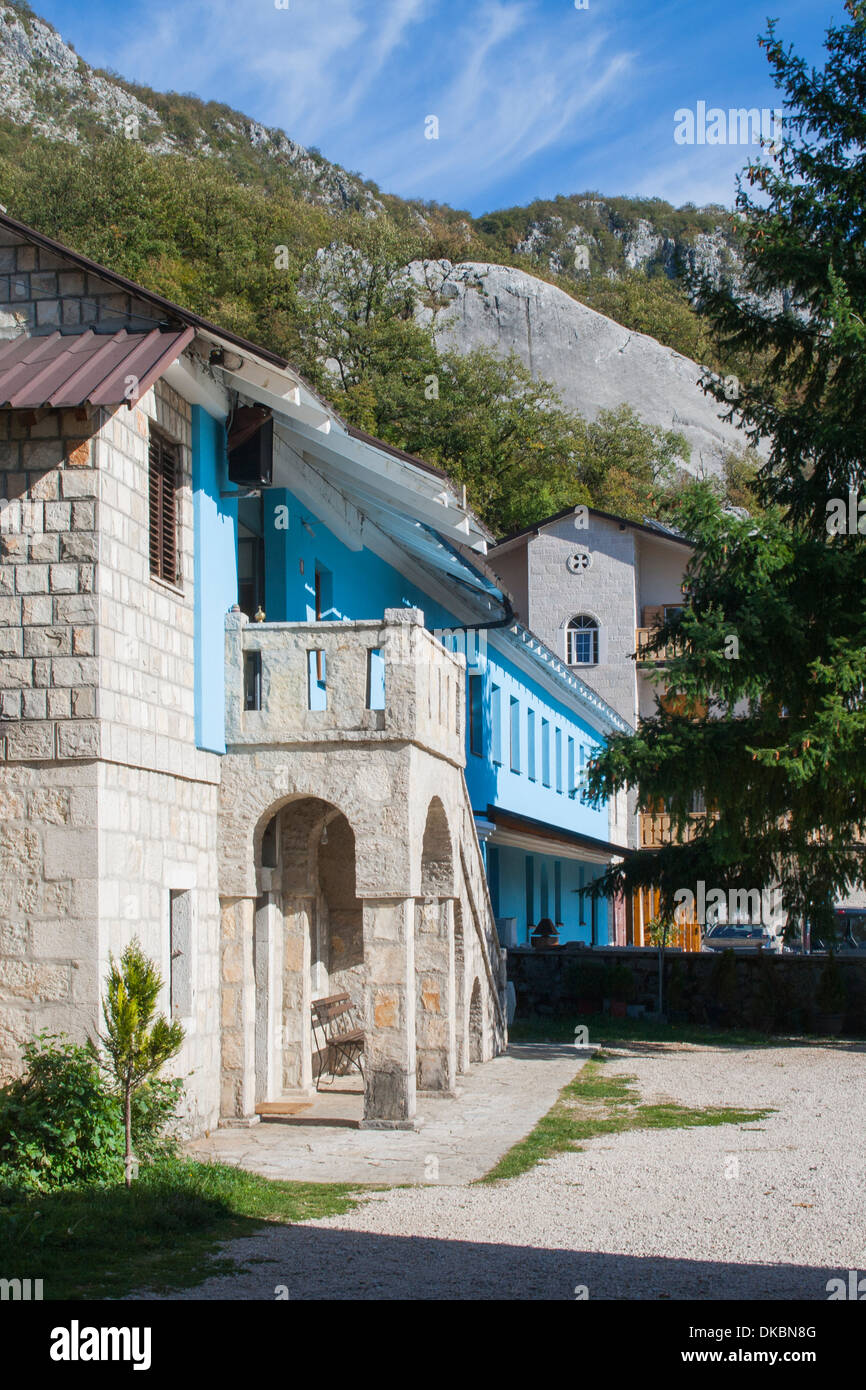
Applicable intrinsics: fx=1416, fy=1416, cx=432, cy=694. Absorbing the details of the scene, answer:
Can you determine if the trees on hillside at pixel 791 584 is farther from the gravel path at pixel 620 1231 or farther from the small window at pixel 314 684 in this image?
the gravel path at pixel 620 1231

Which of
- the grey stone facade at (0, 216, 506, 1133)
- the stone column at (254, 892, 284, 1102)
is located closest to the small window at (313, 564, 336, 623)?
the grey stone facade at (0, 216, 506, 1133)

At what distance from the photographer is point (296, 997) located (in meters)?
14.2

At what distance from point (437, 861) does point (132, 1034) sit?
6.44 m

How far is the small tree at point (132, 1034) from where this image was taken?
8.66m

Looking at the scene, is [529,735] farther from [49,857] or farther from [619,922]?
[49,857]

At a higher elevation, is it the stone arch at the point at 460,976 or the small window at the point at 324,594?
the small window at the point at 324,594

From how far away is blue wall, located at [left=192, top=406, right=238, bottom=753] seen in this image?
11.8 meters

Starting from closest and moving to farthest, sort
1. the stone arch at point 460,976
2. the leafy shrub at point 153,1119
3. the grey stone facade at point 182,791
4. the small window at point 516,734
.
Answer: the leafy shrub at point 153,1119 < the grey stone facade at point 182,791 < the stone arch at point 460,976 < the small window at point 516,734

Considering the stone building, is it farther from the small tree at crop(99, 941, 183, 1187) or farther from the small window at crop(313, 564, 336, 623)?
the small tree at crop(99, 941, 183, 1187)

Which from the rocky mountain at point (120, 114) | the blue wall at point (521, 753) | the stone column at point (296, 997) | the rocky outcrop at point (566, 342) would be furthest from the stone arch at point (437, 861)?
the rocky outcrop at point (566, 342)

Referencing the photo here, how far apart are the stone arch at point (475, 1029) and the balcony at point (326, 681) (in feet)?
18.1

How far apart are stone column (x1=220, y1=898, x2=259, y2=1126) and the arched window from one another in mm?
29659
